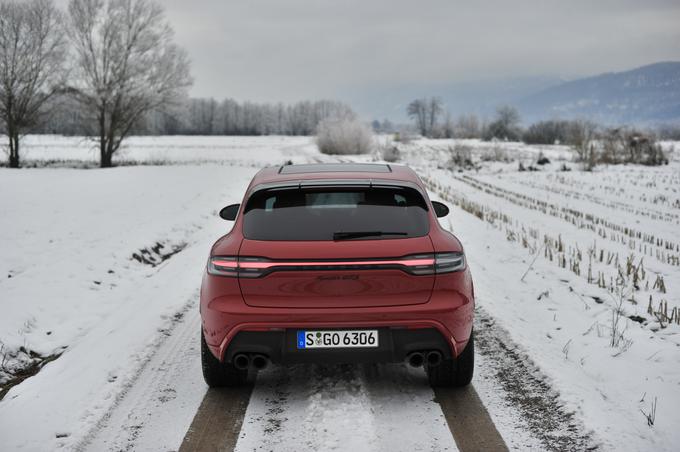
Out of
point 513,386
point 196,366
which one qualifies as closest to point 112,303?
point 196,366

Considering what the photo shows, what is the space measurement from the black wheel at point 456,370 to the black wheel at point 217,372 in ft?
4.50

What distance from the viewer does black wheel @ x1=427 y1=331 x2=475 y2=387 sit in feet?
14.6

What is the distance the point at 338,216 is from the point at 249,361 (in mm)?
1118

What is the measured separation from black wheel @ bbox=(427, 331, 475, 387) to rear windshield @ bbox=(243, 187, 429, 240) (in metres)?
0.95

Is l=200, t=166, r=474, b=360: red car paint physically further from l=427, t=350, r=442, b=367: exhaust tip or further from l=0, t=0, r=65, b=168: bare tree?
l=0, t=0, r=65, b=168: bare tree

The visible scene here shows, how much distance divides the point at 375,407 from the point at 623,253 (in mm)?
7360

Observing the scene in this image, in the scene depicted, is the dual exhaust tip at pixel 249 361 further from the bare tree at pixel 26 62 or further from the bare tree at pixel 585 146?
the bare tree at pixel 26 62

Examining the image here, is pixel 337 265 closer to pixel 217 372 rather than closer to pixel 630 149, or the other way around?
pixel 217 372

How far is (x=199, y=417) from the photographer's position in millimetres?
4184

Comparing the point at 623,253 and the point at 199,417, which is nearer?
the point at 199,417

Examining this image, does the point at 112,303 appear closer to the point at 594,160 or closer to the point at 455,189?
the point at 455,189

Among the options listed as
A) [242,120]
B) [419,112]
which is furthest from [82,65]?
[419,112]

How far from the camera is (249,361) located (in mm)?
4191

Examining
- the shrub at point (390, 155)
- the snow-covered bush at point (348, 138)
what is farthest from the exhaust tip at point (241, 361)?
the snow-covered bush at point (348, 138)
